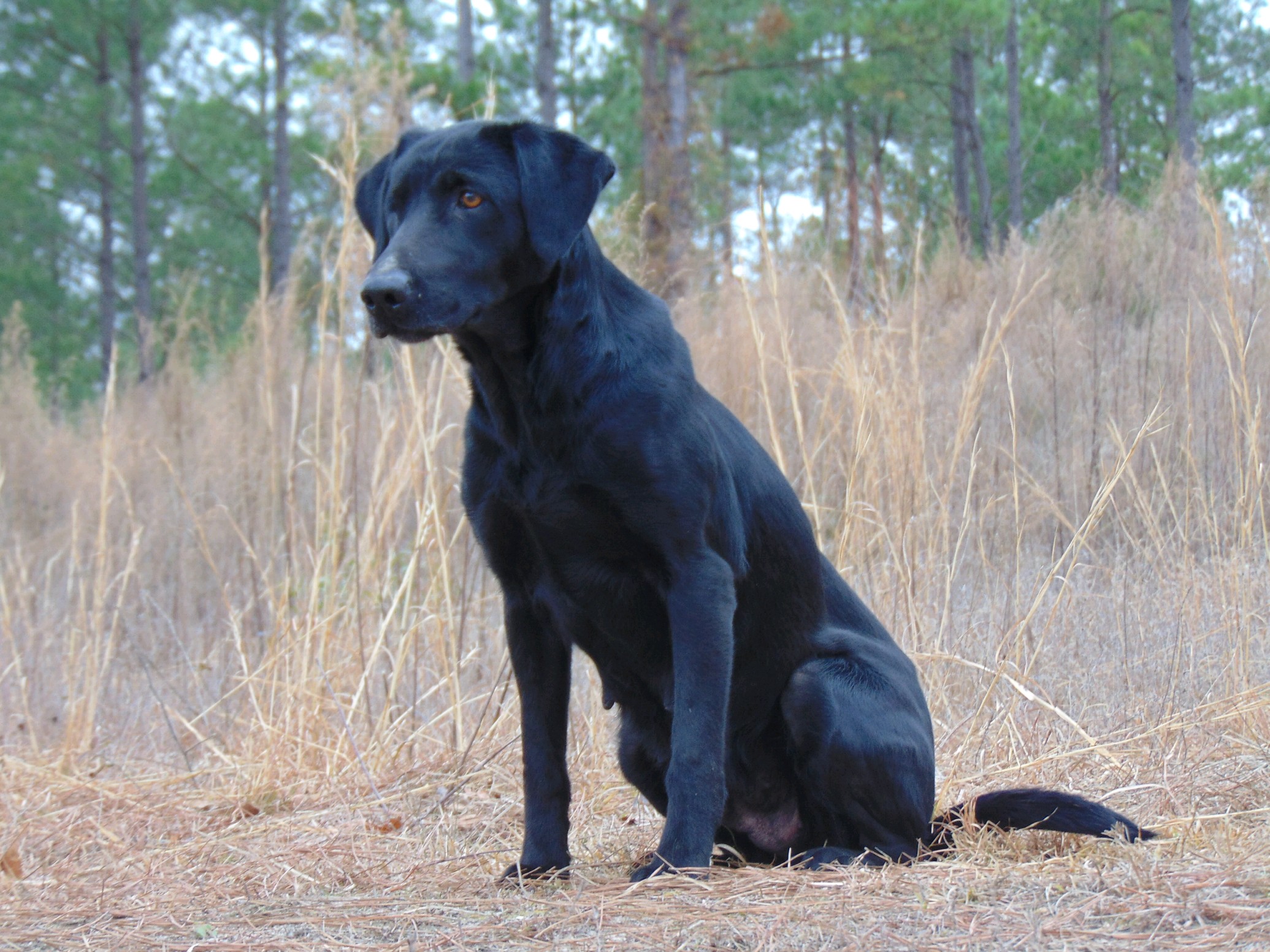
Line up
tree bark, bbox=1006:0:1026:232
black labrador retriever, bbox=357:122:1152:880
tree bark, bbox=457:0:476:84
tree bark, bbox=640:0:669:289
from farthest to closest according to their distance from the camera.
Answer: tree bark, bbox=457:0:476:84 → tree bark, bbox=1006:0:1026:232 → tree bark, bbox=640:0:669:289 → black labrador retriever, bbox=357:122:1152:880

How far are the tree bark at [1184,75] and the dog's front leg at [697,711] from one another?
32.4 ft

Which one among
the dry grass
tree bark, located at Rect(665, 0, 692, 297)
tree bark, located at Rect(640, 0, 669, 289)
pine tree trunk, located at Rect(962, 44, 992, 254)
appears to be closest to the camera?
the dry grass

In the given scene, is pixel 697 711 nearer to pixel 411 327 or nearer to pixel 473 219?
pixel 411 327

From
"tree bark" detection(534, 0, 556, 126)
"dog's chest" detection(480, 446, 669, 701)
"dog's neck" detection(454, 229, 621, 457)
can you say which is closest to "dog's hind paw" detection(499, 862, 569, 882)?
"dog's chest" detection(480, 446, 669, 701)

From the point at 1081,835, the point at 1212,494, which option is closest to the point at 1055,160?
the point at 1212,494

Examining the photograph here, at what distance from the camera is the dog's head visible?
2.15 metres

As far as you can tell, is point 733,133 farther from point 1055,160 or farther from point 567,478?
point 567,478

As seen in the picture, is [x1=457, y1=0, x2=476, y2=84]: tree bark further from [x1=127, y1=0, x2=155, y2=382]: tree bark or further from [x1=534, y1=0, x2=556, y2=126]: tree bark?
[x1=127, y1=0, x2=155, y2=382]: tree bark

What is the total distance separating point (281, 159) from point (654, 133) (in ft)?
25.7

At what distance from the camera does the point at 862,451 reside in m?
3.68

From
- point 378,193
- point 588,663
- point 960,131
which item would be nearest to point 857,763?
point 378,193

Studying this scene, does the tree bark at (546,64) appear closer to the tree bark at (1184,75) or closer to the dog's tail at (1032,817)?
the tree bark at (1184,75)

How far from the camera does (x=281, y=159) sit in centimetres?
1680

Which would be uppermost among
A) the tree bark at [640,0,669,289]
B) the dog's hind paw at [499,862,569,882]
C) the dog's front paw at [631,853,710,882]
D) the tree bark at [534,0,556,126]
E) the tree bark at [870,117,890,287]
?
the tree bark at [534,0,556,126]
